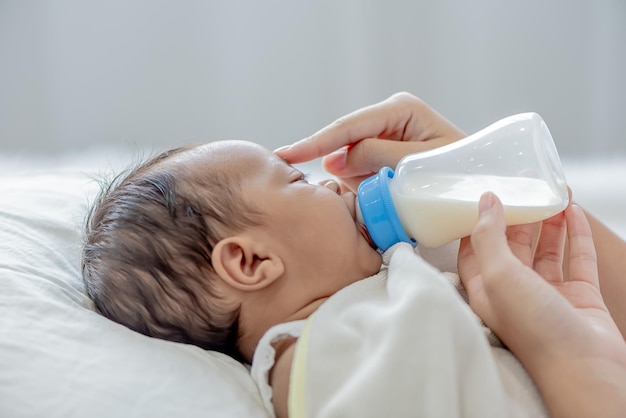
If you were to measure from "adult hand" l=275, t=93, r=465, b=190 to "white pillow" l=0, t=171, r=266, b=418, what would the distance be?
36 centimetres

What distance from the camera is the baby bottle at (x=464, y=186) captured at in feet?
2.77

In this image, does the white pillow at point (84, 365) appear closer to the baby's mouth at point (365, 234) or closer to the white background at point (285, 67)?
the baby's mouth at point (365, 234)

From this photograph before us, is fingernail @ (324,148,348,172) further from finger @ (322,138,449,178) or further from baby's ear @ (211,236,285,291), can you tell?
baby's ear @ (211,236,285,291)

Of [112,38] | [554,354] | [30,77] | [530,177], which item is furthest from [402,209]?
[30,77]

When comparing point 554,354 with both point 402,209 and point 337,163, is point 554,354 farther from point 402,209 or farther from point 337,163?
point 337,163

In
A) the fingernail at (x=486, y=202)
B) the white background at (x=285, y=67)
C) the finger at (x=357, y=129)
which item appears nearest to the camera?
the fingernail at (x=486, y=202)

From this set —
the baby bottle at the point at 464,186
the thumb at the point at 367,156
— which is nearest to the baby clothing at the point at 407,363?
the baby bottle at the point at 464,186

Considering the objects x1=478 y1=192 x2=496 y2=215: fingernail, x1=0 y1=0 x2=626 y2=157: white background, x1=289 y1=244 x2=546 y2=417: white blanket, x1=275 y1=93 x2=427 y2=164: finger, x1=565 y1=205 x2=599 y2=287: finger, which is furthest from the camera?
x1=0 y1=0 x2=626 y2=157: white background

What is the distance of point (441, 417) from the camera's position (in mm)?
649

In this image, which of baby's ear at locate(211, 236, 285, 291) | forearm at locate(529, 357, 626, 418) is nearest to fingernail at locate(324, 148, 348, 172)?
baby's ear at locate(211, 236, 285, 291)

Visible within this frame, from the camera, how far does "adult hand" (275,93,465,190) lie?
1061 mm

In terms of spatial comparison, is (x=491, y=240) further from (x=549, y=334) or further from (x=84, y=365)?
(x=84, y=365)

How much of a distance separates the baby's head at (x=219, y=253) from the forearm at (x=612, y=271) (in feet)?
1.33

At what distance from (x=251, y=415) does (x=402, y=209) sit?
322mm
